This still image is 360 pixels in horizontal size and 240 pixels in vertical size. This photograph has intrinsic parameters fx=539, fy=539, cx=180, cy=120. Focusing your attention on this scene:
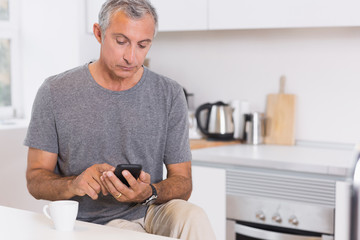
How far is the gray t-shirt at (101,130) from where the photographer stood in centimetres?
194

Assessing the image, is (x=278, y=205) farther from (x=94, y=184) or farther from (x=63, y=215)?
(x=63, y=215)

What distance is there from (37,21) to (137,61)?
188 centimetres

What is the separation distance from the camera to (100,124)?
1.96 meters

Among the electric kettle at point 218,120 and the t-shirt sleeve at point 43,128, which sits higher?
the t-shirt sleeve at point 43,128

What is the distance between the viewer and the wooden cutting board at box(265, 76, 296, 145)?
318 cm

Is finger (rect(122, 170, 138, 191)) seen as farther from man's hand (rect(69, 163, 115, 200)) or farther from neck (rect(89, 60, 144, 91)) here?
neck (rect(89, 60, 144, 91))

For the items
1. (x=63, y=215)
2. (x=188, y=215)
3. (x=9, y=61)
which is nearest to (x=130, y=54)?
(x=188, y=215)

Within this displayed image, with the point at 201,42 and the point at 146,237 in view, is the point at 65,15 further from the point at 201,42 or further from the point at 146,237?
the point at 146,237

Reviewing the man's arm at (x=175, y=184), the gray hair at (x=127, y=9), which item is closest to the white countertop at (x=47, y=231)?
the man's arm at (x=175, y=184)

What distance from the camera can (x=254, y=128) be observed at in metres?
3.22

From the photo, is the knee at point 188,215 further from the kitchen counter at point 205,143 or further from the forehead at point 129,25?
the kitchen counter at point 205,143

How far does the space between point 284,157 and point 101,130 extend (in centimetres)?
116

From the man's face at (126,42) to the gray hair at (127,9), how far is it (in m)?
0.01

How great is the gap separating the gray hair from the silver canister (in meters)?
1.46
